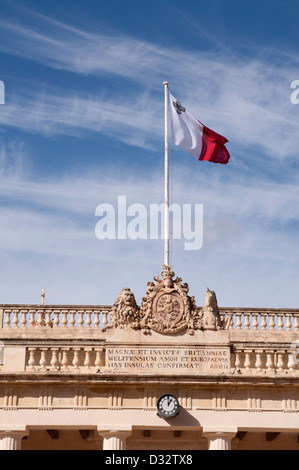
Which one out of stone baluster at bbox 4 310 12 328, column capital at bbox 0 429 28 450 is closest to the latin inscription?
column capital at bbox 0 429 28 450

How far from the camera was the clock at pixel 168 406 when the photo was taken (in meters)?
32.6

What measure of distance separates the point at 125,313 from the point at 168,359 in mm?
2194

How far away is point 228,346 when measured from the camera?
1332 inches

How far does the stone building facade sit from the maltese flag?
759 centimetres

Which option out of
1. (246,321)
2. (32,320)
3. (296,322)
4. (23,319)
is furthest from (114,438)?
(296,322)

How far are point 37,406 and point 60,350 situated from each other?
2.09m

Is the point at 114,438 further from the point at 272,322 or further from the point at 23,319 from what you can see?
the point at 272,322

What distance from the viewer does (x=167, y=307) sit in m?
34.2

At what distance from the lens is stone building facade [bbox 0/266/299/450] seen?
33000 mm

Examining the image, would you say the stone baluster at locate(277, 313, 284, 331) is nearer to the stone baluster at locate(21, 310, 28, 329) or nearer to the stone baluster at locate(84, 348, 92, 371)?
the stone baluster at locate(84, 348, 92, 371)

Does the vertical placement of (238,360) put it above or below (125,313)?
below
